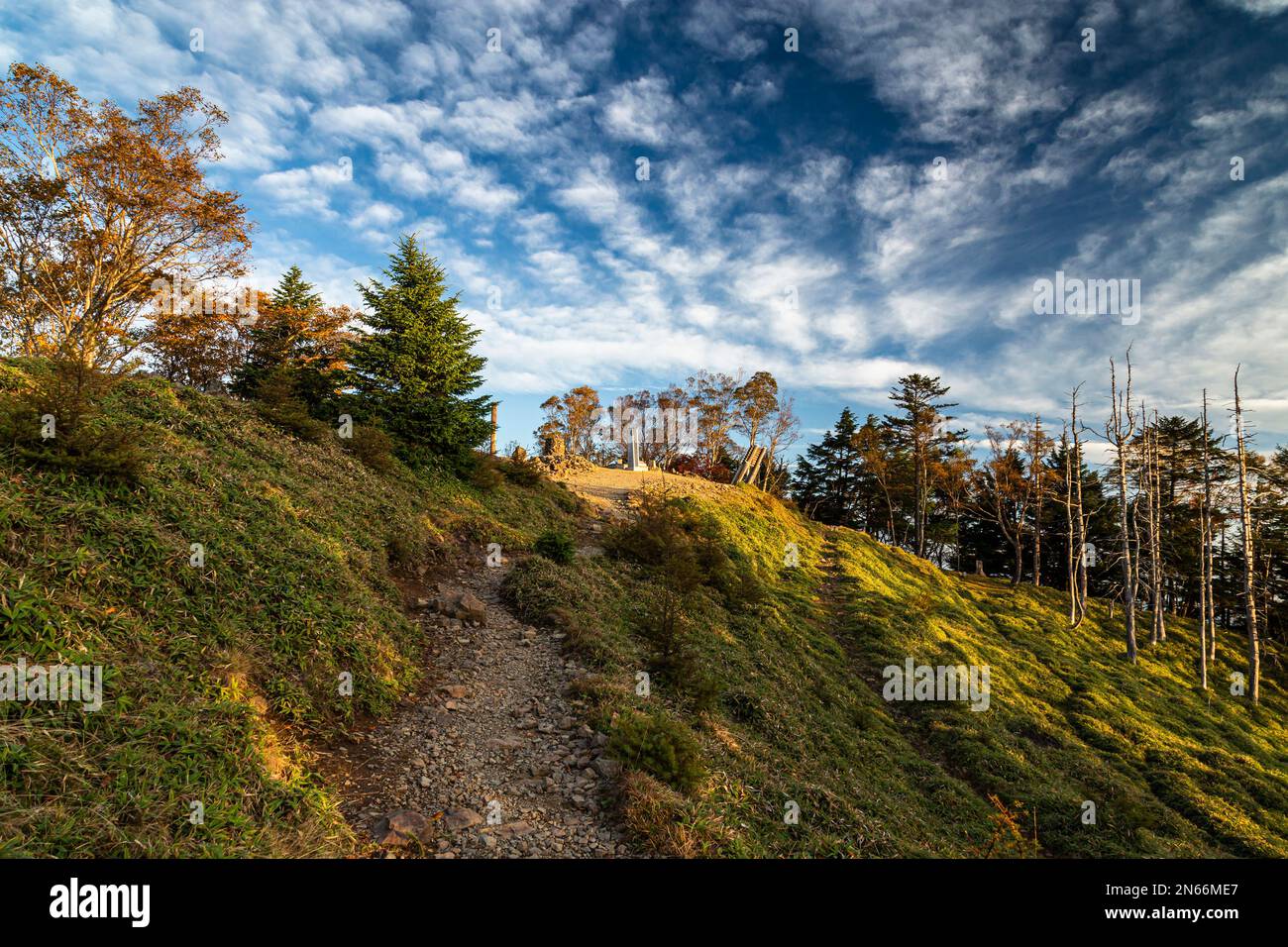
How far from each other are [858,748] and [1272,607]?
4543cm

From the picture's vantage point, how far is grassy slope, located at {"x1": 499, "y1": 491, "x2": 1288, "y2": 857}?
21.9ft

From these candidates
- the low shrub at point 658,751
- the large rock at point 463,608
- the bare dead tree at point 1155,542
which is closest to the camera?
the low shrub at point 658,751

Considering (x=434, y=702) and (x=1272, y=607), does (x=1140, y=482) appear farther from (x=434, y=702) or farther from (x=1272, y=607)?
(x=434, y=702)

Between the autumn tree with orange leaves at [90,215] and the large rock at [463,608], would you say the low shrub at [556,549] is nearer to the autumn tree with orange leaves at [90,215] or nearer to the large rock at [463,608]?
the large rock at [463,608]

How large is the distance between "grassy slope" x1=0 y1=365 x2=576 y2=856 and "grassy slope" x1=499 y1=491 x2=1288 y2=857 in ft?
11.3

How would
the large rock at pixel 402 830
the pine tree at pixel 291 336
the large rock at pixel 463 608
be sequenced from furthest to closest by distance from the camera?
1. the pine tree at pixel 291 336
2. the large rock at pixel 463 608
3. the large rock at pixel 402 830

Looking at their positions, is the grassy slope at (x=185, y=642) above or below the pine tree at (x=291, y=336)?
below

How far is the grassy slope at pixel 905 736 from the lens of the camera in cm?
668

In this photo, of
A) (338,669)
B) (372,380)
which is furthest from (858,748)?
(372,380)

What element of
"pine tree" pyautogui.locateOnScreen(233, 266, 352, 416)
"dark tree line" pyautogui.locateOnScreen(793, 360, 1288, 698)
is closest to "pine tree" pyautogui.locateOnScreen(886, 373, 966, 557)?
"dark tree line" pyautogui.locateOnScreen(793, 360, 1288, 698)

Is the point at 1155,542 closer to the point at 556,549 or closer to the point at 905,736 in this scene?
the point at 905,736

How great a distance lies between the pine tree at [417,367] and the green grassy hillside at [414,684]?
1808 mm

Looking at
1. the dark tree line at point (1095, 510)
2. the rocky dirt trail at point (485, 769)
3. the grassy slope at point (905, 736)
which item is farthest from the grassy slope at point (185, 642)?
the dark tree line at point (1095, 510)
